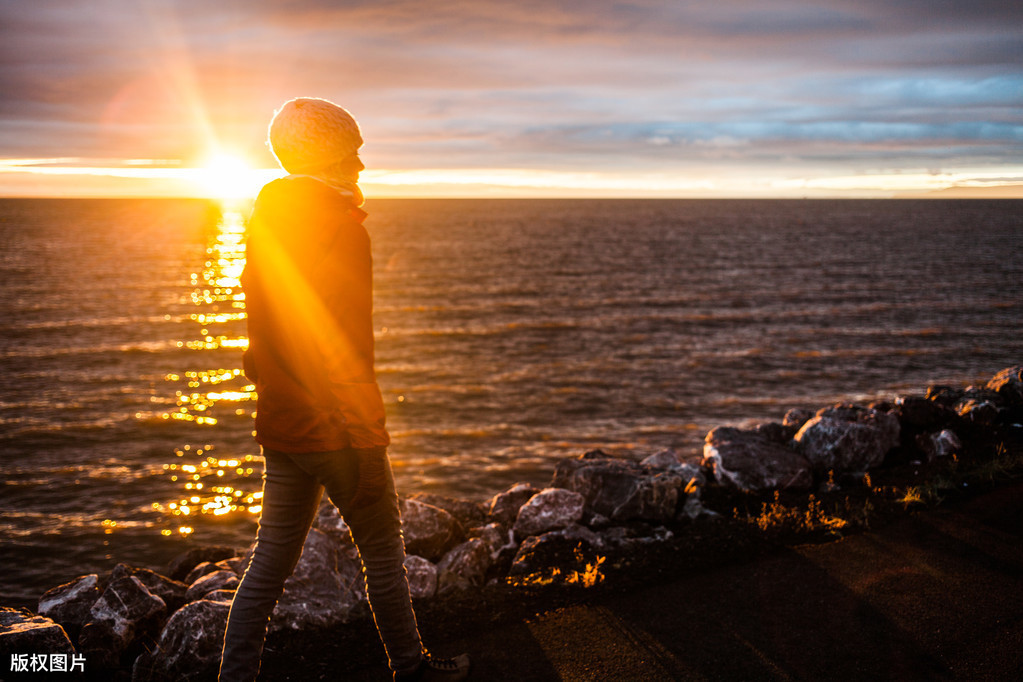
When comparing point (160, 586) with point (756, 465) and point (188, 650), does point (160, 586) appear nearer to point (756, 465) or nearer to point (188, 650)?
point (188, 650)

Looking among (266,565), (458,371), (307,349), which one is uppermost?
(307,349)

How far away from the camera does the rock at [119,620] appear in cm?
459

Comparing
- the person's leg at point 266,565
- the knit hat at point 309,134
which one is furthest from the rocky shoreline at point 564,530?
the knit hat at point 309,134

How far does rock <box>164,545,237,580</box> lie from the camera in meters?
6.84

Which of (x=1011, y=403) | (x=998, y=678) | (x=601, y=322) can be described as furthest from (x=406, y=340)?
(x=998, y=678)

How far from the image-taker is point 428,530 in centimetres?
568

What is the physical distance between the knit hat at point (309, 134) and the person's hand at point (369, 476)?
1232 millimetres

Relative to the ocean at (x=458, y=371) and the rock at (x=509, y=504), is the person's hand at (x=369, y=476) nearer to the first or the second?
the rock at (x=509, y=504)

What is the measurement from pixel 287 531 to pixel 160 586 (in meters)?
3.25

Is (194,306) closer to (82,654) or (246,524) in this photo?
(246,524)

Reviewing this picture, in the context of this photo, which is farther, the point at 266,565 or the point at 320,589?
the point at 320,589

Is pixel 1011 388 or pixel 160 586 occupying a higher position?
pixel 1011 388

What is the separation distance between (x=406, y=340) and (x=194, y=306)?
14558 millimetres

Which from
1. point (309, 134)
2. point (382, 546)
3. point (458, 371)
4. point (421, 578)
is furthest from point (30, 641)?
point (458, 371)
